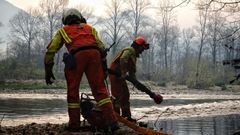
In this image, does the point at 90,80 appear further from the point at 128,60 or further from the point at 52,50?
the point at 128,60

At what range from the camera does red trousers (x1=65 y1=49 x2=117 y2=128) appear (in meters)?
6.45

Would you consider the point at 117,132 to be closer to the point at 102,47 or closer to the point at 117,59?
the point at 102,47

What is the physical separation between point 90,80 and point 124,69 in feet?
5.65

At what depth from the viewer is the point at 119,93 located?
8727mm

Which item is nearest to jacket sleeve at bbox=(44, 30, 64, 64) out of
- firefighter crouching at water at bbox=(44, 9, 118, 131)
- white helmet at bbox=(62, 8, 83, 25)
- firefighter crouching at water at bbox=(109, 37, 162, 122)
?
firefighter crouching at water at bbox=(44, 9, 118, 131)

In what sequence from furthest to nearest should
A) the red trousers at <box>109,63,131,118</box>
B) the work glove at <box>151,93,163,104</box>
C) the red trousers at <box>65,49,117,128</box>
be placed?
the red trousers at <box>109,63,131,118</box>
the work glove at <box>151,93,163,104</box>
the red trousers at <box>65,49,117,128</box>

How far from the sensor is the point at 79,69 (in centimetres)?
646

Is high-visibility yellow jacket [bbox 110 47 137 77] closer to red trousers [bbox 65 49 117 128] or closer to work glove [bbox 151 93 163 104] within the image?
work glove [bbox 151 93 163 104]

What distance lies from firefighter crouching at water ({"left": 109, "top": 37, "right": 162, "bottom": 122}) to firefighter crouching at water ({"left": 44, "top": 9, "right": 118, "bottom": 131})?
1661 millimetres

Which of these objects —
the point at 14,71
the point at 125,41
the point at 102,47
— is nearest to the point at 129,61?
the point at 102,47

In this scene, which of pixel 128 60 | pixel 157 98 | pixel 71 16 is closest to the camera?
pixel 71 16

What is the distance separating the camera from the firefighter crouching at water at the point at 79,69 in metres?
6.46

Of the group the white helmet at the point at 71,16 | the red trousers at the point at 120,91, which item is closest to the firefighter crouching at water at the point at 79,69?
the white helmet at the point at 71,16

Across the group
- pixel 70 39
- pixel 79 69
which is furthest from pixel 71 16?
pixel 79 69
